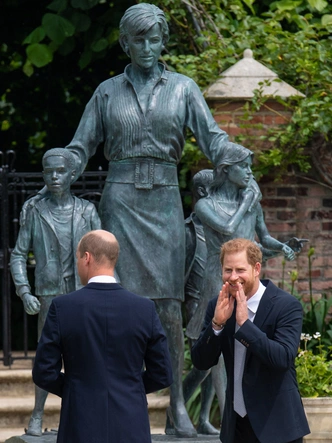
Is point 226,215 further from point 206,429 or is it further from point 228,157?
point 206,429

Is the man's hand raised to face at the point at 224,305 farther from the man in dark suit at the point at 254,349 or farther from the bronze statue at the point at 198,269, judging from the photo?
the bronze statue at the point at 198,269

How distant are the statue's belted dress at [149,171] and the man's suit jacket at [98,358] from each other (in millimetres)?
1637

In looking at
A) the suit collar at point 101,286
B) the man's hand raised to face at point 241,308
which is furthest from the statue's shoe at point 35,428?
the man's hand raised to face at point 241,308

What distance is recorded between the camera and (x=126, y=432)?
15.1 feet

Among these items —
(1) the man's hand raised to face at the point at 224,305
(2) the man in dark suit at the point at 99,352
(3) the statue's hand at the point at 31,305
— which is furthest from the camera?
(3) the statue's hand at the point at 31,305

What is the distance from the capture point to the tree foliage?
896cm

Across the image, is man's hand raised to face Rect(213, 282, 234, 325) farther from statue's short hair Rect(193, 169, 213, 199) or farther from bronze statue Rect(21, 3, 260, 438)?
statue's short hair Rect(193, 169, 213, 199)

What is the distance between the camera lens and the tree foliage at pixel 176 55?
896 centimetres

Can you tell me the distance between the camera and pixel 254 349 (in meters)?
4.58

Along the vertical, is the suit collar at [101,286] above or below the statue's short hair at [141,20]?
below

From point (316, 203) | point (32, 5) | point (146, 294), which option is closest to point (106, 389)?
point (146, 294)

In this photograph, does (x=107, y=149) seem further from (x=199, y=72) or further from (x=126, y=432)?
(x=199, y=72)

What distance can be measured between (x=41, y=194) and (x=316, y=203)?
130 inches

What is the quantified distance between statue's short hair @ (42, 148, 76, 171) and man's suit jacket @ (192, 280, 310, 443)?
1711mm
